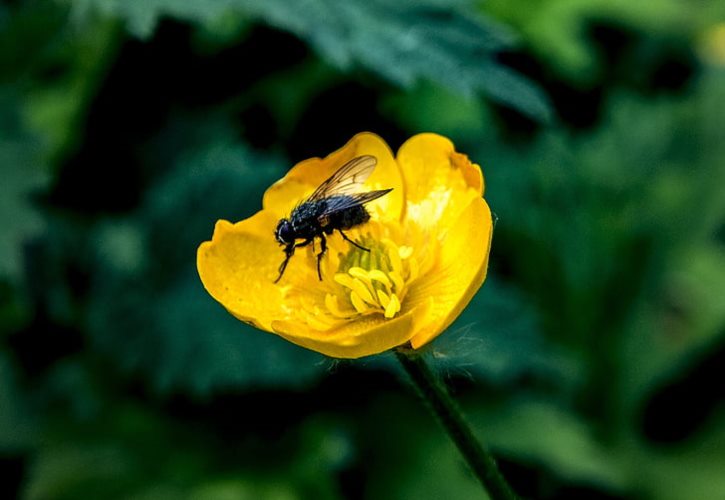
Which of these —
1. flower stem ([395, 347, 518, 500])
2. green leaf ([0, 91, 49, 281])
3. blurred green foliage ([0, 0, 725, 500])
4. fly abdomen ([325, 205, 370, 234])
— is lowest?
blurred green foliage ([0, 0, 725, 500])

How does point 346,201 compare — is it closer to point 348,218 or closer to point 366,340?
point 348,218

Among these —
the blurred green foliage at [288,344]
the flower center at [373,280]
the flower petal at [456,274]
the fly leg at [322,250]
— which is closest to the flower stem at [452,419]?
the flower petal at [456,274]

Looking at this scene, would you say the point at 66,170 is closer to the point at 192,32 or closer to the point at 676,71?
the point at 192,32

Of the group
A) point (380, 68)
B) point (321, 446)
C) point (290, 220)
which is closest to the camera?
point (290, 220)

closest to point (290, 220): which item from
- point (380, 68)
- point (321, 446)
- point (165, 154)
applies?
point (380, 68)

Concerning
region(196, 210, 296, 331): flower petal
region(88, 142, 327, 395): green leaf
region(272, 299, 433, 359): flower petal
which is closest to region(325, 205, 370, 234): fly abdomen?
region(196, 210, 296, 331): flower petal

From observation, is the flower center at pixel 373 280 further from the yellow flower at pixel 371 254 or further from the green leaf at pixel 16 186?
the green leaf at pixel 16 186

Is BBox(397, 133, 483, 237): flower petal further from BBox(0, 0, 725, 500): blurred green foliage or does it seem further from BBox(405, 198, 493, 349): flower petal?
BBox(0, 0, 725, 500): blurred green foliage
